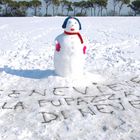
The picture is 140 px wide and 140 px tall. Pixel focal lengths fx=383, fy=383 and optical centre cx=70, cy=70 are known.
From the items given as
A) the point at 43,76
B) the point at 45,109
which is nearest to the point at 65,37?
the point at 43,76

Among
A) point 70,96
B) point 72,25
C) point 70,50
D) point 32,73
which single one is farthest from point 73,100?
A: point 32,73

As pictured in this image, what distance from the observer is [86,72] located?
7.02 m

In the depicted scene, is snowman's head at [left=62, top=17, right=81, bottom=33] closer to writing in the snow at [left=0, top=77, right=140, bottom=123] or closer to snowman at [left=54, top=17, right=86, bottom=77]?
snowman at [left=54, top=17, right=86, bottom=77]

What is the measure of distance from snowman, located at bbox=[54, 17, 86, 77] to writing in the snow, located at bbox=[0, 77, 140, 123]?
1.38 ft

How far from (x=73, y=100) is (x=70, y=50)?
3.31ft

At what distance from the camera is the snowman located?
6.32 m

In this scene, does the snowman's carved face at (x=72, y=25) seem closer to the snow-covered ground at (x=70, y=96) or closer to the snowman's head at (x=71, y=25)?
the snowman's head at (x=71, y=25)

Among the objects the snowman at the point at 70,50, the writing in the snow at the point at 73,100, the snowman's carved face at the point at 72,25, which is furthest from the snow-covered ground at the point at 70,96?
the snowman's carved face at the point at 72,25

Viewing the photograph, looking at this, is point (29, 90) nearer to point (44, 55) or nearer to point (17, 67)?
point (17, 67)

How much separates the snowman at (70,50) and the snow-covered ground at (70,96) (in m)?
0.18

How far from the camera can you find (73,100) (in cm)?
572

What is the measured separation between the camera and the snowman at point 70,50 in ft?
20.7

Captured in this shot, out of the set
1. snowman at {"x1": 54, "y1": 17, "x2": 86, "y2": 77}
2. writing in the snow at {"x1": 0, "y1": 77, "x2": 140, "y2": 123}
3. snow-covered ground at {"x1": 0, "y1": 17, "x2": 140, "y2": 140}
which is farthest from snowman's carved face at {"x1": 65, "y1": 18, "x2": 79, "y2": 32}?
writing in the snow at {"x1": 0, "y1": 77, "x2": 140, "y2": 123}

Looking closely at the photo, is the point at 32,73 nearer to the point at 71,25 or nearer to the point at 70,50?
the point at 70,50
